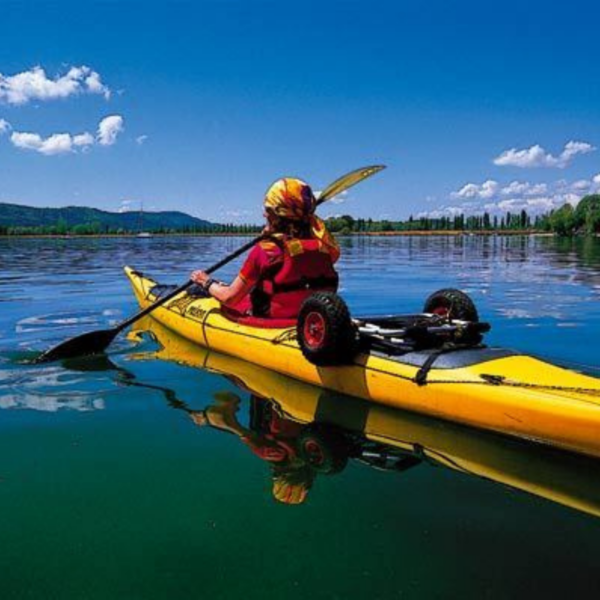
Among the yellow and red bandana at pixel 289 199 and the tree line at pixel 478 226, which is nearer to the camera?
the yellow and red bandana at pixel 289 199

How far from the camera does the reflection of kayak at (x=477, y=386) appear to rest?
403 cm

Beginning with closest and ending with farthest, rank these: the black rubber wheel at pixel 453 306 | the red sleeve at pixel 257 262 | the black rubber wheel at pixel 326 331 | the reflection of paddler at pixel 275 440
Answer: the reflection of paddler at pixel 275 440 → the black rubber wheel at pixel 326 331 → the black rubber wheel at pixel 453 306 → the red sleeve at pixel 257 262

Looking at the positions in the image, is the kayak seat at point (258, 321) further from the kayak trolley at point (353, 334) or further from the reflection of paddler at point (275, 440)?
the reflection of paddler at point (275, 440)

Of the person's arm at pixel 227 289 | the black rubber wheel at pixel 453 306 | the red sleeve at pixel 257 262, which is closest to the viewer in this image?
the black rubber wheel at pixel 453 306

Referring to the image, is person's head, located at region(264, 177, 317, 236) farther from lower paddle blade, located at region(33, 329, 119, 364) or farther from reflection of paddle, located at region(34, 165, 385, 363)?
lower paddle blade, located at region(33, 329, 119, 364)

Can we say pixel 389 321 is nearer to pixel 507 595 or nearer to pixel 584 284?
pixel 507 595

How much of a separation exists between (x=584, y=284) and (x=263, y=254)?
11.9 m

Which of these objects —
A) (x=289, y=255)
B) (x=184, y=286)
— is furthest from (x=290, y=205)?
(x=184, y=286)

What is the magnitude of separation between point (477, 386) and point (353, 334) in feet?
3.96

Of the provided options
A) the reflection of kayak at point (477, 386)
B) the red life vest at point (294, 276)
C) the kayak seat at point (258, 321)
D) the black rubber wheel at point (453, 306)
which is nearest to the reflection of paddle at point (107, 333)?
the red life vest at point (294, 276)

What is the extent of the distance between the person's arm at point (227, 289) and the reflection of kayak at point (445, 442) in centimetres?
82

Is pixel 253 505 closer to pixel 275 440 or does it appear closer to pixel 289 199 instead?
pixel 275 440

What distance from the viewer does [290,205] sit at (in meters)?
6.19

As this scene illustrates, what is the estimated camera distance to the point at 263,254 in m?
6.14
